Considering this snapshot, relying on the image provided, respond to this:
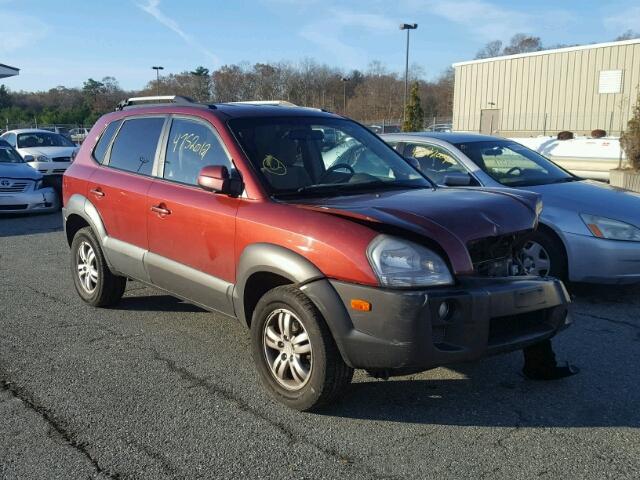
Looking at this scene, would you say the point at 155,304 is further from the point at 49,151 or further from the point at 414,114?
the point at 414,114

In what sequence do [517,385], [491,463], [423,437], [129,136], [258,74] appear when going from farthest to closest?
[258,74]
[129,136]
[517,385]
[423,437]
[491,463]

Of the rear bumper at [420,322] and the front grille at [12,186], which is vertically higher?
the rear bumper at [420,322]

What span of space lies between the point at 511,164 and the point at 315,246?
4317 mm

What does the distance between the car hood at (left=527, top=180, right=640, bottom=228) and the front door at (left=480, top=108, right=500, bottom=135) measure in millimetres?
35526

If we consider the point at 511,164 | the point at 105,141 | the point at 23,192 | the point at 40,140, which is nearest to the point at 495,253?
the point at 511,164

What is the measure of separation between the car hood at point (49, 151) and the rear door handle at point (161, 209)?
1435cm

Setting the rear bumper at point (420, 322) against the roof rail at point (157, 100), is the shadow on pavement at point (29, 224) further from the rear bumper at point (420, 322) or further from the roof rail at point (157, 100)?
the rear bumper at point (420, 322)

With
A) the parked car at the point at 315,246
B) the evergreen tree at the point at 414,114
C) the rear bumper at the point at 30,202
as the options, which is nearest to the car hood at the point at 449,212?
the parked car at the point at 315,246

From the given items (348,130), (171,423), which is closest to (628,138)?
(348,130)

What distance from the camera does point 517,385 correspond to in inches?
165

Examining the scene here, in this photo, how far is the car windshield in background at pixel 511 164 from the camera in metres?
6.94

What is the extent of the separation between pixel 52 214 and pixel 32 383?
991cm

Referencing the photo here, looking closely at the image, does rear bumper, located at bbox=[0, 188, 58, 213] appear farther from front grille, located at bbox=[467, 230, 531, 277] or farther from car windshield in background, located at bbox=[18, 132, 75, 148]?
front grille, located at bbox=[467, 230, 531, 277]

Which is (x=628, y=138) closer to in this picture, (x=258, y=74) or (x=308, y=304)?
(x=308, y=304)
